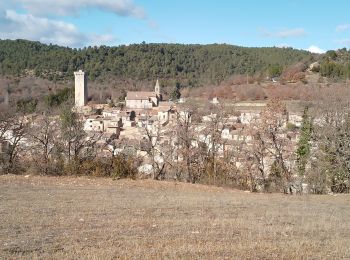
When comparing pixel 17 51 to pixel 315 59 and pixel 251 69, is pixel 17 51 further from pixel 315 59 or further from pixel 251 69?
pixel 315 59

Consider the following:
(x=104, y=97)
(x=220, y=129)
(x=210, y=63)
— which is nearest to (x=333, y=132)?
(x=220, y=129)

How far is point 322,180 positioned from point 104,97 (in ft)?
403

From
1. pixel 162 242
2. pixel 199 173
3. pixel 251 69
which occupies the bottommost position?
pixel 199 173

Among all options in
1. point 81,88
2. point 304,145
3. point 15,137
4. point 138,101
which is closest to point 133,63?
point 81,88

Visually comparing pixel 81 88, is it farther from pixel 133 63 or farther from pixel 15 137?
pixel 15 137

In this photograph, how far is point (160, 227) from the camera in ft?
40.4

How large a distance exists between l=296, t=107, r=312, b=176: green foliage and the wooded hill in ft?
408

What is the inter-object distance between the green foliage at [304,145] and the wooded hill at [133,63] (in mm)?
124286

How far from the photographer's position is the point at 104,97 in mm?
147250

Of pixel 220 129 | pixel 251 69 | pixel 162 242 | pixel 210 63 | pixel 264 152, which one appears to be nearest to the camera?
pixel 162 242

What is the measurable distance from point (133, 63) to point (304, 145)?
160591mm

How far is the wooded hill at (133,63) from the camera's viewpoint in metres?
166

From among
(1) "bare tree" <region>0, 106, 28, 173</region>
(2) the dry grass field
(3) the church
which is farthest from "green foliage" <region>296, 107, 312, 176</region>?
(3) the church

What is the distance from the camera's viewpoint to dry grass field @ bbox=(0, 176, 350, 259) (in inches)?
352
